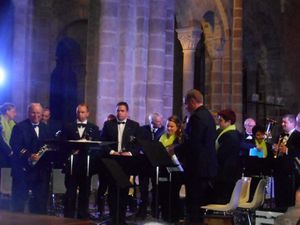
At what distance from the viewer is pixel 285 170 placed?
29.9 ft

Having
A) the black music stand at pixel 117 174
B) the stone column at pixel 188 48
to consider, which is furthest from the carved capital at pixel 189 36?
the black music stand at pixel 117 174

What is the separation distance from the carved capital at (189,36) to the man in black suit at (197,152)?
12.5m

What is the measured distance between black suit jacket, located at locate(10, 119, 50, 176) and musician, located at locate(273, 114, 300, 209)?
152 inches

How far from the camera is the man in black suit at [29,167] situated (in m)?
7.95

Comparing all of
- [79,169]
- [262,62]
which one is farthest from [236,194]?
[262,62]

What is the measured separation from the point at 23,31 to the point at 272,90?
1273 cm

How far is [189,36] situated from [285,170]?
1112 cm

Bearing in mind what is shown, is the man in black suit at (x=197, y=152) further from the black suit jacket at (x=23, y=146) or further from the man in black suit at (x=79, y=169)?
the black suit jacket at (x=23, y=146)

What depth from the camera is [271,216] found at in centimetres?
675

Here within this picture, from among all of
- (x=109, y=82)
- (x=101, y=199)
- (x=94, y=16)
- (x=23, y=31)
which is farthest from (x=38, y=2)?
(x=101, y=199)

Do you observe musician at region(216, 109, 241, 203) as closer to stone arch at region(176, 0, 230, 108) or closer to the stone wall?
the stone wall

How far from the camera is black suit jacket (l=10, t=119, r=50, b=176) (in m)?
7.94

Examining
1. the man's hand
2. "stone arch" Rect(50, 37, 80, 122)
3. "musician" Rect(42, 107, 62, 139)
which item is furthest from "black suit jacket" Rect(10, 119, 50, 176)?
"stone arch" Rect(50, 37, 80, 122)

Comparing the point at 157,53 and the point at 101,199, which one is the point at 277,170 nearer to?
the point at 101,199
